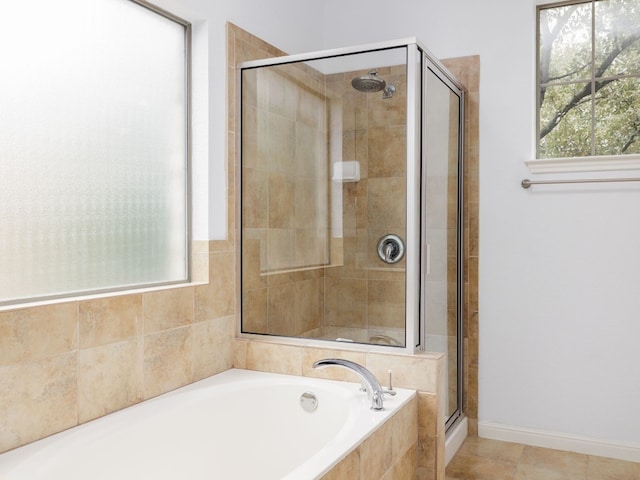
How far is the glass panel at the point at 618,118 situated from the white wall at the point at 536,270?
0.26 metres

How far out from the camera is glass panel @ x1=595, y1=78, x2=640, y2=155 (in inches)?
115

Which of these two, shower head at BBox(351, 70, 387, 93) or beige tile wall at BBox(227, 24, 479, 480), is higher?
shower head at BBox(351, 70, 387, 93)

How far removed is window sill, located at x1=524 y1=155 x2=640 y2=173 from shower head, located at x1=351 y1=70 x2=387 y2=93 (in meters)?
1.07

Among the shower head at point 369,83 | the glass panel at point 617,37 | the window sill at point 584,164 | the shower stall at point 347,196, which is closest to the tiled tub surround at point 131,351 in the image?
the shower stall at point 347,196

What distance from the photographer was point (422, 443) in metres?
2.33

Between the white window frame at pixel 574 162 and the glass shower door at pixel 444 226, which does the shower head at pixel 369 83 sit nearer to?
the glass shower door at pixel 444 226

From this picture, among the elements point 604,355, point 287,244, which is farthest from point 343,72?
point 604,355

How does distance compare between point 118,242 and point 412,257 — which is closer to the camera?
point 118,242

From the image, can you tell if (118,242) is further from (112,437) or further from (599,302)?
(599,302)

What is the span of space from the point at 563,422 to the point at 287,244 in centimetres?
176

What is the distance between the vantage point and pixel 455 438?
2918mm

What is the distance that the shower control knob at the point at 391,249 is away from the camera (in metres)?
2.38

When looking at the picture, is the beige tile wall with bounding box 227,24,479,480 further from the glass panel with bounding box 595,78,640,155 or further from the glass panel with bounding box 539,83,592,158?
the glass panel with bounding box 595,78,640,155

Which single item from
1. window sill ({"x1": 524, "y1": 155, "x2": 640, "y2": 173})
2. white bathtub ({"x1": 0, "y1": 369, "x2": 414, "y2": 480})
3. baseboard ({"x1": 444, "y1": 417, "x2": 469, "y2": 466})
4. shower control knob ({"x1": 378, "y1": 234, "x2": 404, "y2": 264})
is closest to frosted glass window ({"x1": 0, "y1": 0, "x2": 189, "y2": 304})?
white bathtub ({"x1": 0, "y1": 369, "x2": 414, "y2": 480})
